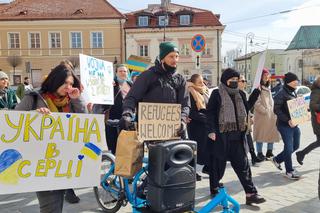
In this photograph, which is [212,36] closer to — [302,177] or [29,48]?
[29,48]

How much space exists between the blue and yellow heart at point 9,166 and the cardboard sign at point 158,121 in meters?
1.06

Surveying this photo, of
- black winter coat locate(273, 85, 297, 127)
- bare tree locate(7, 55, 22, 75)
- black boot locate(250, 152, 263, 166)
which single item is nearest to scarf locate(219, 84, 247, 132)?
black winter coat locate(273, 85, 297, 127)

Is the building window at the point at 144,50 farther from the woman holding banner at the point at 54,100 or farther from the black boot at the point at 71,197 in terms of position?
the woman holding banner at the point at 54,100

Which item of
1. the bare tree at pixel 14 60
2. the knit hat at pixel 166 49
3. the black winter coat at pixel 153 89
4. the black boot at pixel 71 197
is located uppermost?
the bare tree at pixel 14 60

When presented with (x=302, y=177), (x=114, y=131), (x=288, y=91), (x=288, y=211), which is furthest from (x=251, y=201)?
(x=114, y=131)

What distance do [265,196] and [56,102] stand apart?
134 inches

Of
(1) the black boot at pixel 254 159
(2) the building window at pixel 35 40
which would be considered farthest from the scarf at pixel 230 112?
(2) the building window at pixel 35 40

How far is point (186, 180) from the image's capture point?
2930 millimetres

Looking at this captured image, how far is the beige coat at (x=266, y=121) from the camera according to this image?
6.98 metres

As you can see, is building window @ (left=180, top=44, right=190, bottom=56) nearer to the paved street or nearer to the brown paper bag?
the paved street

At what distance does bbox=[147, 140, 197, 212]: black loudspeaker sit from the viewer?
2.83 m

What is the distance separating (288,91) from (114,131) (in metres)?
3.15

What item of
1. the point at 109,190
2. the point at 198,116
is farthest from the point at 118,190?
the point at 198,116

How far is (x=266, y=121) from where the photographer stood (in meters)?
7.05
